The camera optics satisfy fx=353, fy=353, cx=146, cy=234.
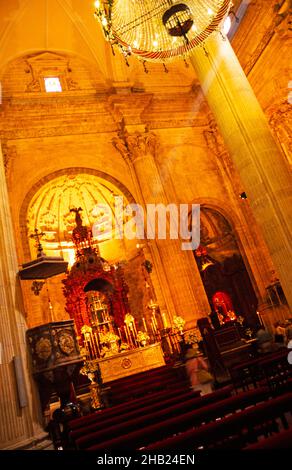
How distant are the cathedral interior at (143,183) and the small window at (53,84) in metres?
0.06

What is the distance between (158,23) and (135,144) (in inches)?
284

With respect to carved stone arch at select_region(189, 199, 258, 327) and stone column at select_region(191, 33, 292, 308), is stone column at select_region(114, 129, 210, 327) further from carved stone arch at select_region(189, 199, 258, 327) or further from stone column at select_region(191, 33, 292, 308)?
stone column at select_region(191, 33, 292, 308)

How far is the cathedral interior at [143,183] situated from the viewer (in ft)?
25.6

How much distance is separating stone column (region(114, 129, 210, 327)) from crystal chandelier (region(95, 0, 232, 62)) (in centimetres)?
675

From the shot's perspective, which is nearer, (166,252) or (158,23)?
(158,23)

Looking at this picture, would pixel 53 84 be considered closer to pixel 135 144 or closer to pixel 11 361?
pixel 135 144

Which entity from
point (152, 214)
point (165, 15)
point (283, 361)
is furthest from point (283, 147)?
point (283, 361)

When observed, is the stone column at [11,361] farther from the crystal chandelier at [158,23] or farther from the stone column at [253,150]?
the stone column at [253,150]

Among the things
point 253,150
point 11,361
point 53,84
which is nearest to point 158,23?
point 253,150

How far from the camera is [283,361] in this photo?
533 cm

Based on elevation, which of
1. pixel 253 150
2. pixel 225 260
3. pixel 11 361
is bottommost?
pixel 11 361

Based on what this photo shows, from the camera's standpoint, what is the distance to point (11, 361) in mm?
3893

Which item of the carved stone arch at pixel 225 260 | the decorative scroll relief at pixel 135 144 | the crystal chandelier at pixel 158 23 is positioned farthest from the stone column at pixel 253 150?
the carved stone arch at pixel 225 260

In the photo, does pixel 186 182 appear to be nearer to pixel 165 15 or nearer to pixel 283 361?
pixel 165 15
